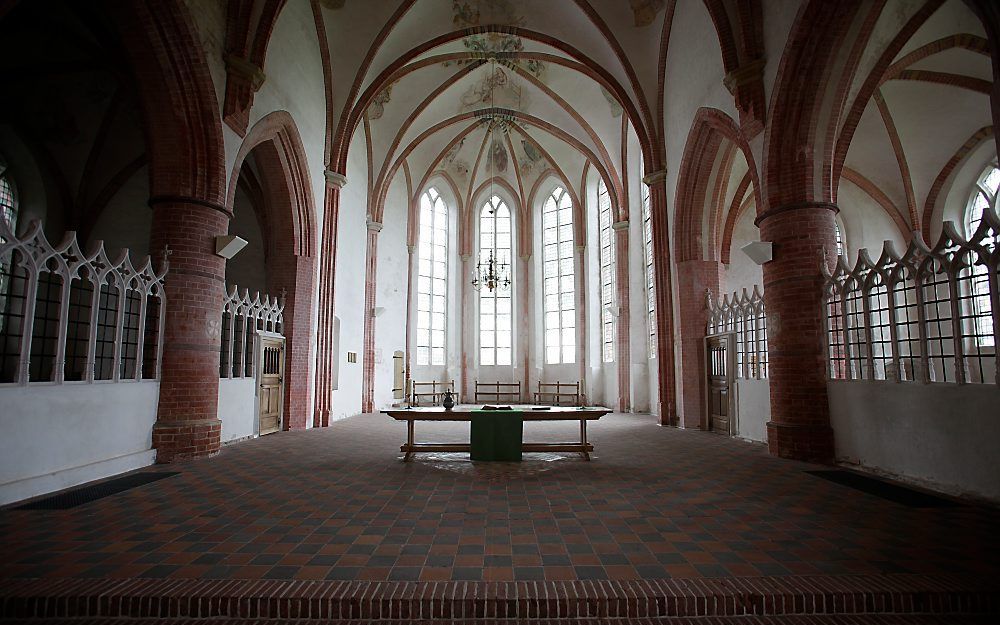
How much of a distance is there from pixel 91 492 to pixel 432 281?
682 inches

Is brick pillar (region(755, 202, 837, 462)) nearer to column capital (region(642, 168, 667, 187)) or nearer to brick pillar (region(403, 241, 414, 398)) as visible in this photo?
column capital (region(642, 168, 667, 187))

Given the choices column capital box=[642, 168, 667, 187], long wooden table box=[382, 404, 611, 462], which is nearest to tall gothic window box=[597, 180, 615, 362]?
column capital box=[642, 168, 667, 187]

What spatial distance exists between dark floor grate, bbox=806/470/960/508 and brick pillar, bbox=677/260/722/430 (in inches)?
199

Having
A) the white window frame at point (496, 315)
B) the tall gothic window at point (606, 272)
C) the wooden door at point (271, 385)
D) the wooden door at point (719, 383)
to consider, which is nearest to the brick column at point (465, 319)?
the white window frame at point (496, 315)

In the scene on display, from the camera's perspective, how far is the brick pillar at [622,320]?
17703 millimetres

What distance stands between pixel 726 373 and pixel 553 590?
29.8 feet

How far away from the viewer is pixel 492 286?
58.1 feet

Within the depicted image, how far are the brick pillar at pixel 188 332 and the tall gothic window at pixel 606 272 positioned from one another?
14.1 metres

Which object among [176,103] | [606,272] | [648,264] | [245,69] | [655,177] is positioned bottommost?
[648,264]

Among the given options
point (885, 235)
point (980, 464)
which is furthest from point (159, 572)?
point (885, 235)

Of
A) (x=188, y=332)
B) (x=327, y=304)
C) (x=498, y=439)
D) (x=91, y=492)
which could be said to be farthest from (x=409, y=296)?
(x=91, y=492)

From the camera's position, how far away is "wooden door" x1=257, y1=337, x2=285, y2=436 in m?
11.0

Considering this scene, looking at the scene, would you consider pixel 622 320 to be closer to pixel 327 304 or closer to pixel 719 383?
pixel 719 383

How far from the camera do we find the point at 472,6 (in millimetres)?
14641
